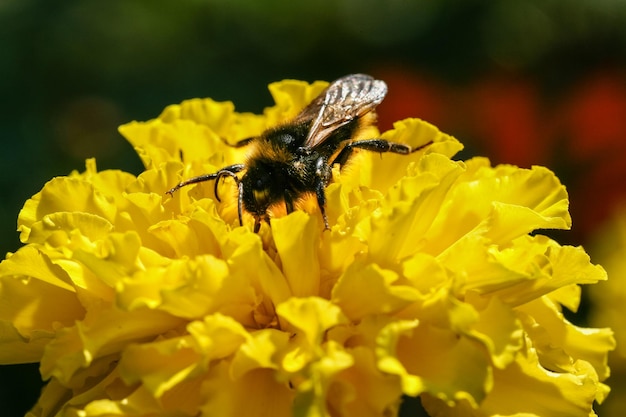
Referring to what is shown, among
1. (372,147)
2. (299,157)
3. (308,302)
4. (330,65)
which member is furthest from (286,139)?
(330,65)

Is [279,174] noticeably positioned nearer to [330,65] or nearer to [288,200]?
[288,200]

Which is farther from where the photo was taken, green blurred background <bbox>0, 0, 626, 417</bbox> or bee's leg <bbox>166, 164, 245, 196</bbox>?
green blurred background <bbox>0, 0, 626, 417</bbox>

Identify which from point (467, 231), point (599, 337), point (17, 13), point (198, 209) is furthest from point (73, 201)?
point (17, 13)

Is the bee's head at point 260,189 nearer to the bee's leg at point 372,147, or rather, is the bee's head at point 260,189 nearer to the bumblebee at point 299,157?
Answer: the bumblebee at point 299,157

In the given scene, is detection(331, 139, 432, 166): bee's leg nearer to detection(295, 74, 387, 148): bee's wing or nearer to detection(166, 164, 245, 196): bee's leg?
detection(295, 74, 387, 148): bee's wing

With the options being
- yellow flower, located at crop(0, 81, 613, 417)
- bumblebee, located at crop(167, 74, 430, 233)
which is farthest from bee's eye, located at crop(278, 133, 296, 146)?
yellow flower, located at crop(0, 81, 613, 417)

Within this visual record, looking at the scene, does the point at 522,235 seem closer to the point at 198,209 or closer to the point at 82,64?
the point at 198,209

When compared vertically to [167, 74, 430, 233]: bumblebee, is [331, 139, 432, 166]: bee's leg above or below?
below
